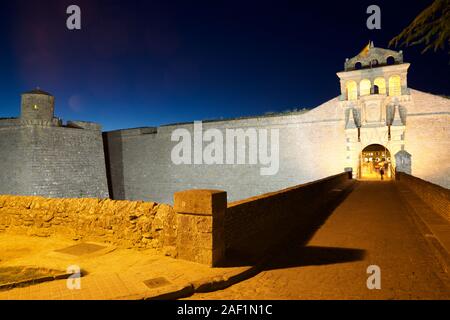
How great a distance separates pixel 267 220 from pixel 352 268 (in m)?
2.50

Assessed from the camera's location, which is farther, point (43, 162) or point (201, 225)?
point (43, 162)

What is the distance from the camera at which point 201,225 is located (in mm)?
4406

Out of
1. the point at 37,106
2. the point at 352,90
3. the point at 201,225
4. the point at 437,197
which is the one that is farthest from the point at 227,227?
the point at 37,106

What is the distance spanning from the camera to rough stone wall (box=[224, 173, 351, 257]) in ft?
16.7

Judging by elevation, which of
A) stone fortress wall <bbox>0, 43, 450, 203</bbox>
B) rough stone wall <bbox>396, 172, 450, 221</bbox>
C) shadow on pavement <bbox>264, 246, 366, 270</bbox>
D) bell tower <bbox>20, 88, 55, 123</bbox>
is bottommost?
shadow on pavement <bbox>264, 246, 366, 270</bbox>

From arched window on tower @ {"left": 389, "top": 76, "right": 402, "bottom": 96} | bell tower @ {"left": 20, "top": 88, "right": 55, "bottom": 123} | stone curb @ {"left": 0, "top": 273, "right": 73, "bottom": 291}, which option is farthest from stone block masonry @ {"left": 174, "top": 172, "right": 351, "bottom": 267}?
bell tower @ {"left": 20, "top": 88, "right": 55, "bottom": 123}

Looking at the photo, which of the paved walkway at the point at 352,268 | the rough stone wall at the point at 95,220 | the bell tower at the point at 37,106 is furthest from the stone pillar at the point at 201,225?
the bell tower at the point at 37,106

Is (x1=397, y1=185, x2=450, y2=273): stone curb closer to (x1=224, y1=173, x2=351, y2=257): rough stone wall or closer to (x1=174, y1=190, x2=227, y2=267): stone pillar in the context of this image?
(x1=224, y1=173, x2=351, y2=257): rough stone wall

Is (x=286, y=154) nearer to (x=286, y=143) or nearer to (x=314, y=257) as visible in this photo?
(x=286, y=143)

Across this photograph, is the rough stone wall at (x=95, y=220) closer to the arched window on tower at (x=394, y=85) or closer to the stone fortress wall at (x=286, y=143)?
the stone fortress wall at (x=286, y=143)

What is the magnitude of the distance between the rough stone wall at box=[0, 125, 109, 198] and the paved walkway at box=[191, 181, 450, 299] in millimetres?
25704

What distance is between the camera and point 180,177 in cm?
2981

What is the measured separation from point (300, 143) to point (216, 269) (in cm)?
2175
